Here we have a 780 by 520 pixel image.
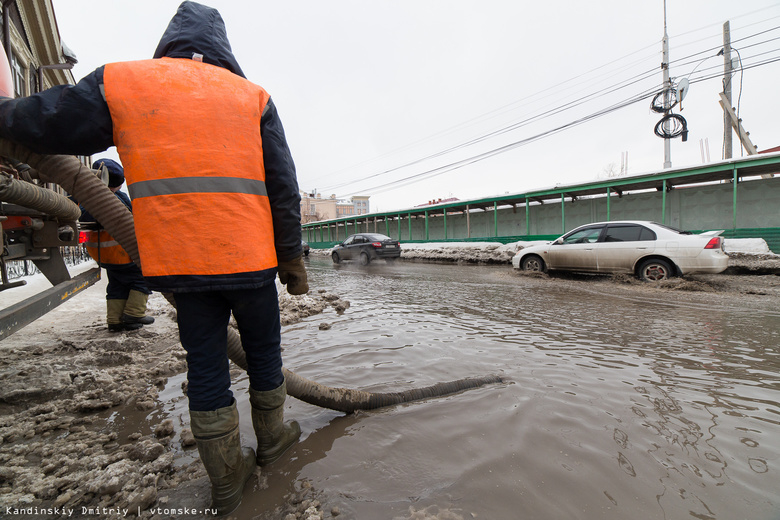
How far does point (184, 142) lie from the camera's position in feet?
4.50

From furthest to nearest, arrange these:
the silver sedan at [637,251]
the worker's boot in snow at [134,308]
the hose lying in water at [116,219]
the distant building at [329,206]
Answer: the distant building at [329,206] → the silver sedan at [637,251] → the worker's boot in snow at [134,308] → the hose lying in water at [116,219]

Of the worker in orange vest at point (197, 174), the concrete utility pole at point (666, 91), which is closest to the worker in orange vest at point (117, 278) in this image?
the worker in orange vest at point (197, 174)

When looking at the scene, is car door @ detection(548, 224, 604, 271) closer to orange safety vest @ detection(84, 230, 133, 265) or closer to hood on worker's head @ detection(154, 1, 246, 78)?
hood on worker's head @ detection(154, 1, 246, 78)

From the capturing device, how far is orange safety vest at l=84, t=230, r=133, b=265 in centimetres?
409

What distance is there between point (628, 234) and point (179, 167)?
908 cm

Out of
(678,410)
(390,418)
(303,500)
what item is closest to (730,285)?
(678,410)

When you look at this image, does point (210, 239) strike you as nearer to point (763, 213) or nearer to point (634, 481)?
point (634, 481)

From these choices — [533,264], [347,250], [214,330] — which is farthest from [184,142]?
[347,250]

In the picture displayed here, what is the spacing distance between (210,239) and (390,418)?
1.52m

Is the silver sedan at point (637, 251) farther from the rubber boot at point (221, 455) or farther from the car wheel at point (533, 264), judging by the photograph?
the rubber boot at point (221, 455)

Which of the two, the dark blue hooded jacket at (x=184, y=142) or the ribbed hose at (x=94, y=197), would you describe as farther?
the ribbed hose at (x=94, y=197)

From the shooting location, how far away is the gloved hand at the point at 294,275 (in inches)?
72.1

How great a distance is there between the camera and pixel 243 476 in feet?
5.07

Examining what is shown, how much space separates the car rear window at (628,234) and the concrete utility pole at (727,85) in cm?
1485
